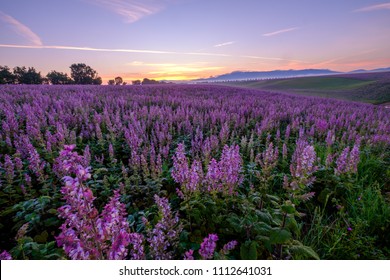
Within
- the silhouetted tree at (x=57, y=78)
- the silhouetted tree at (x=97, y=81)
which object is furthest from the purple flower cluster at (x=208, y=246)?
the silhouetted tree at (x=97, y=81)

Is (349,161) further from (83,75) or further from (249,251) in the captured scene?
(83,75)

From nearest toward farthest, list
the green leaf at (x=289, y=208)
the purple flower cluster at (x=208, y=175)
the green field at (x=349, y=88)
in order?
1. the green leaf at (x=289, y=208)
2. the purple flower cluster at (x=208, y=175)
3. the green field at (x=349, y=88)

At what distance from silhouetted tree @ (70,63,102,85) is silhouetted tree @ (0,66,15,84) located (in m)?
19.3

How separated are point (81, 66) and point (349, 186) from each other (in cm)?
7522

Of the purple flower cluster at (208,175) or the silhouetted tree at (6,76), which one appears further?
the silhouetted tree at (6,76)

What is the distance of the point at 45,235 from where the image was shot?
7.86ft

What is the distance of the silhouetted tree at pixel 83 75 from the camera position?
6280 cm

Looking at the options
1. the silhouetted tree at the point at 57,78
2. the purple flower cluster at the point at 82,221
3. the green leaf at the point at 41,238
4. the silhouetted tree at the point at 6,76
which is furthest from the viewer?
the silhouetted tree at the point at 57,78

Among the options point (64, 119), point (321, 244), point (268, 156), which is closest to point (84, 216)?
point (268, 156)

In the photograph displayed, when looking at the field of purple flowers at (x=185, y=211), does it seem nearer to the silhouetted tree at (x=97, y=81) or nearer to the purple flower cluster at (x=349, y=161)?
the purple flower cluster at (x=349, y=161)

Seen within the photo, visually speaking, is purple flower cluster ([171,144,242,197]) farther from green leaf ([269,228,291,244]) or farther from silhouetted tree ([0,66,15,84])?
silhouetted tree ([0,66,15,84])

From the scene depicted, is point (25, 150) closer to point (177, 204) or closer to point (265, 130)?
point (177, 204)

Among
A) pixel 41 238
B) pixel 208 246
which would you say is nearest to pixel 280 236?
pixel 208 246

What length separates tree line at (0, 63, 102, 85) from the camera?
41781mm
